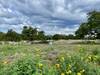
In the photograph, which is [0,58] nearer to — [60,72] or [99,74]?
[60,72]

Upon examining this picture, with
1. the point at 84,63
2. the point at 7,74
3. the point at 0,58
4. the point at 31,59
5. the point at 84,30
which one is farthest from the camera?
the point at 84,30

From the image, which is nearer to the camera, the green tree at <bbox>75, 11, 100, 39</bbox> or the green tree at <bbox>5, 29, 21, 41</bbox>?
the green tree at <bbox>75, 11, 100, 39</bbox>

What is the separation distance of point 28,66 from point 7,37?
6311cm

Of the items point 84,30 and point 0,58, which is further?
point 84,30

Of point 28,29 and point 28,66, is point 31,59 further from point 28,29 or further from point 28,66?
point 28,29

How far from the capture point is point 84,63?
6.01m

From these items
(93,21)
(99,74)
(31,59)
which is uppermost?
(93,21)

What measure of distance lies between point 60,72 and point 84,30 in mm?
43458

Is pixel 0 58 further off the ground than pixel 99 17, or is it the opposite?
pixel 99 17

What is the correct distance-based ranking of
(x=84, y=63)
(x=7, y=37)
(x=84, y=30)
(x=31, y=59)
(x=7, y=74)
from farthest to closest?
1. (x=7, y=37)
2. (x=84, y=30)
3. (x=84, y=63)
4. (x=31, y=59)
5. (x=7, y=74)

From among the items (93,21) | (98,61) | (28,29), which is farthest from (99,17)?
(98,61)

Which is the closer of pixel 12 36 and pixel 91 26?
pixel 91 26

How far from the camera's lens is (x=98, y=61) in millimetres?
7527

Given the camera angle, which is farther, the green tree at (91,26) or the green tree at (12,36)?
the green tree at (12,36)
